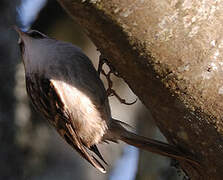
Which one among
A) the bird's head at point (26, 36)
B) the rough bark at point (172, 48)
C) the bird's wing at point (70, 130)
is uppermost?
the rough bark at point (172, 48)

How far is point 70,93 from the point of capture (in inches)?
80.2

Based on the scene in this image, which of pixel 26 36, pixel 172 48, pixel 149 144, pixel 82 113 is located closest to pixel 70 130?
pixel 82 113

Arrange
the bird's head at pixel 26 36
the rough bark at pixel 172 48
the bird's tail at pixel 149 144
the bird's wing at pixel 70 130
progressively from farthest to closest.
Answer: the bird's head at pixel 26 36 → the bird's wing at pixel 70 130 → the bird's tail at pixel 149 144 → the rough bark at pixel 172 48

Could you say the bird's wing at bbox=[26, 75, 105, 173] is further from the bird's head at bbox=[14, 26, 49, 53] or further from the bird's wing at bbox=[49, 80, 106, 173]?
the bird's head at bbox=[14, 26, 49, 53]

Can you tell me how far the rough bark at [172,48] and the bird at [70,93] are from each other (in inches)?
26.8

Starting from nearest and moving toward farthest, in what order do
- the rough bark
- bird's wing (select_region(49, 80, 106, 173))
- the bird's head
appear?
the rough bark, bird's wing (select_region(49, 80, 106, 173)), the bird's head

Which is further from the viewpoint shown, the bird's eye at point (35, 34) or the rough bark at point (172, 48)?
the bird's eye at point (35, 34)

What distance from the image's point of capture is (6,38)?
279 centimetres

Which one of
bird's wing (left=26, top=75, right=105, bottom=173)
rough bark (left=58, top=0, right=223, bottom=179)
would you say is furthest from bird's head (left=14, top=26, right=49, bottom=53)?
rough bark (left=58, top=0, right=223, bottom=179)

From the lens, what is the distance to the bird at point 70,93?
2045mm

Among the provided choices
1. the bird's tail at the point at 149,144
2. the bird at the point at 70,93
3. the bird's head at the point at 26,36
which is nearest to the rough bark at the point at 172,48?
the bird's tail at the point at 149,144

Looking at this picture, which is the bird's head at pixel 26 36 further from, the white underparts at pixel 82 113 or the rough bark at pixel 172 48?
the rough bark at pixel 172 48

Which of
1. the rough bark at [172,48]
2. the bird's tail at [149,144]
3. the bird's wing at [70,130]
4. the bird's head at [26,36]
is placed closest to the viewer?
the rough bark at [172,48]

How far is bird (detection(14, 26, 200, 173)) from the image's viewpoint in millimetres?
2045
